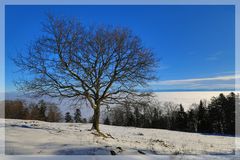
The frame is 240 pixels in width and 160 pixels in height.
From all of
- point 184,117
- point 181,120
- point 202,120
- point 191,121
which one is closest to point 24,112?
point 181,120

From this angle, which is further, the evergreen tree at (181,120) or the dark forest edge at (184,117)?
the evergreen tree at (181,120)

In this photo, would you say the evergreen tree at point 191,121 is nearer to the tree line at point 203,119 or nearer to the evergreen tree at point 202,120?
the tree line at point 203,119

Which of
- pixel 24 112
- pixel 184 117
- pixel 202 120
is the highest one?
pixel 24 112

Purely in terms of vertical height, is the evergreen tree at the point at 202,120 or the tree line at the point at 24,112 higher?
the tree line at the point at 24,112

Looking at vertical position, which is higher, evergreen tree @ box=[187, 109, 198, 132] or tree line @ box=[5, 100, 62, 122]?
tree line @ box=[5, 100, 62, 122]

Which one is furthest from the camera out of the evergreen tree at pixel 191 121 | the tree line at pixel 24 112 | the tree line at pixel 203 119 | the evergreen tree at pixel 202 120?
the evergreen tree at pixel 191 121

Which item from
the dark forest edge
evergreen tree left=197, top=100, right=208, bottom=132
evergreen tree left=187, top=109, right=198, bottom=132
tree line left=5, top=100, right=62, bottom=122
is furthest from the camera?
evergreen tree left=187, top=109, right=198, bottom=132

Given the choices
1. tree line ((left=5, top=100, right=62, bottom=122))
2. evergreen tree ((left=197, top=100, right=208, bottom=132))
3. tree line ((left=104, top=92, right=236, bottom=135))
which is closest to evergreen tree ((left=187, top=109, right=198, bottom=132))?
tree line ((left=104, top=92, right=236, bottom=135))

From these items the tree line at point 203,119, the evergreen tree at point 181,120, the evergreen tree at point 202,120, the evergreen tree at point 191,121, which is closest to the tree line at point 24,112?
the tree line at point 203,119

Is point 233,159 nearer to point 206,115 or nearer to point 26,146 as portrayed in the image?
point 26,146

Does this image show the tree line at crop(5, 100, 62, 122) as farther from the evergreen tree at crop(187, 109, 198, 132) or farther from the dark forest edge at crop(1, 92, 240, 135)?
the evergreen tree at crop(187, 109, 198, 132)

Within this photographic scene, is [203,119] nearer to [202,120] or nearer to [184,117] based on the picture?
[202,120]

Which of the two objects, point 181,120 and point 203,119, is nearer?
point 203,119

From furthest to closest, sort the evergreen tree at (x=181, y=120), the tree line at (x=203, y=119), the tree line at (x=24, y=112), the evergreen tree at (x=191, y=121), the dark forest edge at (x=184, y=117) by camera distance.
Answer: the evergreen tree at (x=181, y=120), the evergreen tree at (x=191, y=121), the tree line at (x=203, y=119), the dark forest edge at (x=184, y=117), the tree line at (x=24, y=112)
